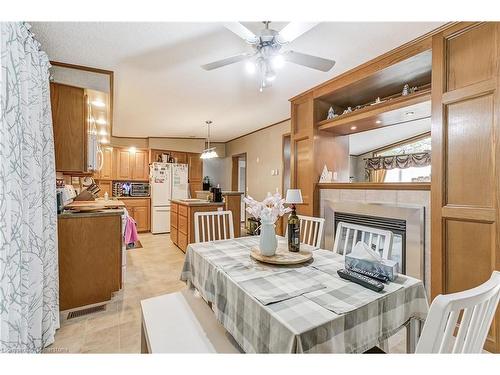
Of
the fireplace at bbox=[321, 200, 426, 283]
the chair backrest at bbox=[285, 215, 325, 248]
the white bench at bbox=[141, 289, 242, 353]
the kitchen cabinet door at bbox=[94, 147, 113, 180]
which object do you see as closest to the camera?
the white bench at bbox=[141, 289, 242, 353]

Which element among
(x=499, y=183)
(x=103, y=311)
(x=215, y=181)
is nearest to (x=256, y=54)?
(x=499, y=183)

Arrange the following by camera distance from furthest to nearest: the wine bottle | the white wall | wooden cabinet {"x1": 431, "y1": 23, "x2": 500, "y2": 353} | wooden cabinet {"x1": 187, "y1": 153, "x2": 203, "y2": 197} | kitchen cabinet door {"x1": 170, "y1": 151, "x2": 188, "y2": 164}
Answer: wooden cabinet {"x1": 187, "y1": 153, "x2": 203, "y2": 197} → kitchen cabinet door {"x1": 170, "y1": 151, "x2": 188, "y2": 164} → the white wall → wooden cabinet {"x1": 431, "y1": 23, "x2": 500, "y2": 353} → the wine bottle

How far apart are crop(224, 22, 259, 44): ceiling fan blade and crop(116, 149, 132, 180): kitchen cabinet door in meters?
5.21

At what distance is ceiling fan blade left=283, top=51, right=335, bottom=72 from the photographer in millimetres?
1712

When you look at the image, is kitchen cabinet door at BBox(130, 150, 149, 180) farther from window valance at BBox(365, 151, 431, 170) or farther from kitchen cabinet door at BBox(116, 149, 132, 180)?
window valance at BBox(365, 151, 431, 170)

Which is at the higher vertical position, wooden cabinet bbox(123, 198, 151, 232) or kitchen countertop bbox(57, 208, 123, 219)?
kitchen countertop bbox(57, 208, 123, 219)

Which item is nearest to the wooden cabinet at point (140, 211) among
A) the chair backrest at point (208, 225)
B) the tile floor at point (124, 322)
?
the tile floor at point (124, 322)

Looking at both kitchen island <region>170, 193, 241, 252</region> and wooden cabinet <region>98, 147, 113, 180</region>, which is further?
wooden cabinet <region>98, 147, 113, 180</region>

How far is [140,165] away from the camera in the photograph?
6.04 meters

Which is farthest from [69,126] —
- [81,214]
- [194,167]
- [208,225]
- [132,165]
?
[194,167]

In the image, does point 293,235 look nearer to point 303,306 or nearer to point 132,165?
point 303,306

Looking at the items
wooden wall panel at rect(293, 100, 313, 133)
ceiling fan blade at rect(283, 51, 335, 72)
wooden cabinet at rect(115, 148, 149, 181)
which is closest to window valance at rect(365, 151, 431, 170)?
wooden wall panel at rect(293, 100, 313, 133)

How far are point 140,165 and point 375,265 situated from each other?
5964 mm

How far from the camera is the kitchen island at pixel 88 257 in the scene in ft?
7.09
